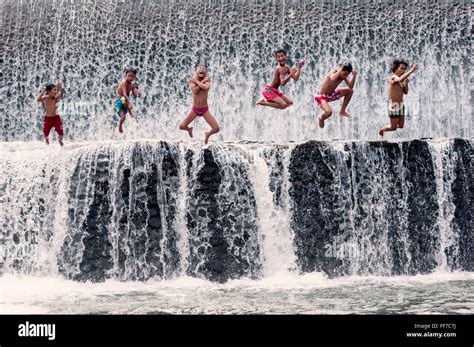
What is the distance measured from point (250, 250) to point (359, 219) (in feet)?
6.65

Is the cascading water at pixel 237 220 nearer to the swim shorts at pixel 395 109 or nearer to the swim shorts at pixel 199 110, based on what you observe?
the swim shorts at pixel 199 110

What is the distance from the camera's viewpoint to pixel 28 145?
57.0 feet

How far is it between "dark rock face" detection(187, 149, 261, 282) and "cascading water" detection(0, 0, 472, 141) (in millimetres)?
5745

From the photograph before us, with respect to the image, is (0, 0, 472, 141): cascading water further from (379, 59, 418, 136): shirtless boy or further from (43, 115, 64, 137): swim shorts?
(379, 59, 418, 136): shirtless boy

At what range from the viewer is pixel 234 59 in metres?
21.7

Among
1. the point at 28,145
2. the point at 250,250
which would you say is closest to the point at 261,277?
the point at 250,250

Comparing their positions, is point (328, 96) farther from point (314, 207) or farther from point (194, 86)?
point (314, 207)

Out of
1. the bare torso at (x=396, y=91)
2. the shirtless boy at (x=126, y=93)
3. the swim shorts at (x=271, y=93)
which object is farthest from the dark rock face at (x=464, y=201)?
the shirtless boy at (x=126, y=93)

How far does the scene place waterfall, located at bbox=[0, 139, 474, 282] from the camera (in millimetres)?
14680

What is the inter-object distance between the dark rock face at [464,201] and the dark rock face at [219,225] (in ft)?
11.7

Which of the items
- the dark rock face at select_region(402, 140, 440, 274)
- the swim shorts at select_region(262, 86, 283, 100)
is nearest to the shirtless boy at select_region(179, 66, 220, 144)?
the swim shorts at select_region(262, 86, 283, 100)

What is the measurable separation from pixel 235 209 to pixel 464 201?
4.04 meters

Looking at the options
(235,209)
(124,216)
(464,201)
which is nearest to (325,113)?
(235,209)
